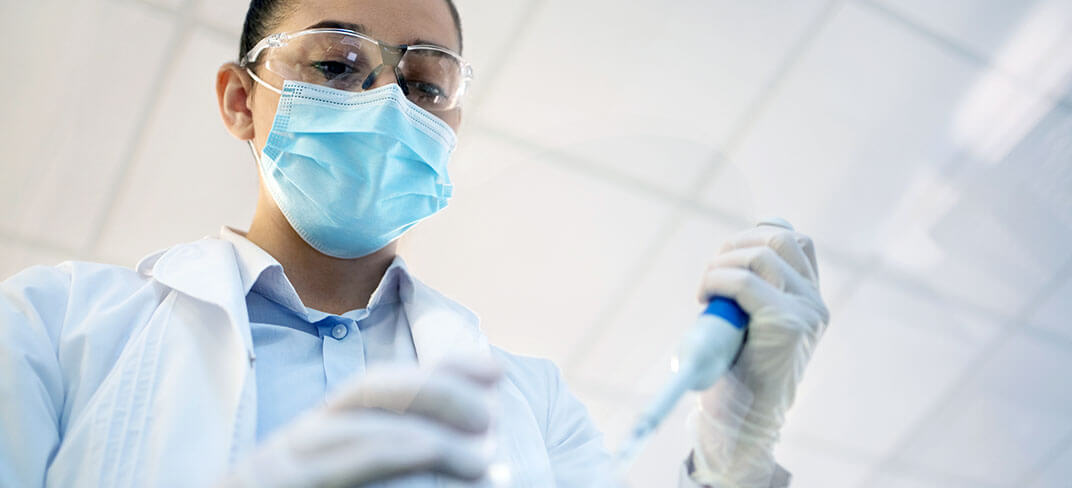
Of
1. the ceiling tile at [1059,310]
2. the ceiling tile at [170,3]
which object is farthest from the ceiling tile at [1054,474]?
the ceiling tile at [170,3]

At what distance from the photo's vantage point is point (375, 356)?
88 cm

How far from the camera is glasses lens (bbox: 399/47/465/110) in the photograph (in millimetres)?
1054

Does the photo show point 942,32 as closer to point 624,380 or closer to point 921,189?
point 921,189

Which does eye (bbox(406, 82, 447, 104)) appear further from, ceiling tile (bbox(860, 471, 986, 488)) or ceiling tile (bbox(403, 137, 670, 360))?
ceiling tile (bbox(860, 471, 986, 488))

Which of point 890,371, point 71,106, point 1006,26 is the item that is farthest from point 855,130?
point 71,106

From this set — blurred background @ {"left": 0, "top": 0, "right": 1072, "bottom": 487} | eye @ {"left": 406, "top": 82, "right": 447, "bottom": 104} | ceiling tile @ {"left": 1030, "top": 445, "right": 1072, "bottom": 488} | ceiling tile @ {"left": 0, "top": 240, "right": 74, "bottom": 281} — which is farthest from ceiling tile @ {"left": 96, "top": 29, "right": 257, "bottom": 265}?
ceiling tile @ {"left": 1030, "top": 445, "right": 1072, "bottom": 488}

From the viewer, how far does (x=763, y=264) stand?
25.1 inches

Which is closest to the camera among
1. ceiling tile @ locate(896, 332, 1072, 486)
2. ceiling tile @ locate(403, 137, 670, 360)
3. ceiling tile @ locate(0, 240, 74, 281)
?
ceiling tile @ locate(403, 137, 670, 360)

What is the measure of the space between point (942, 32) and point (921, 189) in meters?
0.58

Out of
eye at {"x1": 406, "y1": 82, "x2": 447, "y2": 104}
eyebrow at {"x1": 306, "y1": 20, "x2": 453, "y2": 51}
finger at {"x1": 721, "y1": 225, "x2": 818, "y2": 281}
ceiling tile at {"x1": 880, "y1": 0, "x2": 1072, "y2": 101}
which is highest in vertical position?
ceiling tile at {"x1": 880, "y1": 0, "x2": 1072, "y2": 101}

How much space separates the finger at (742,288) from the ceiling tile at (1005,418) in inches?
23.5

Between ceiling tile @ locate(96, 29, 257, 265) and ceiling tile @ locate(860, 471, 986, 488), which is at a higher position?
ceiling tile @ locate(860, 471, 986, 488)

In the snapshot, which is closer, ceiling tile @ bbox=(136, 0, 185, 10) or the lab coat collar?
the lab coat collar

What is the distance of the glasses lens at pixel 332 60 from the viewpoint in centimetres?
103
